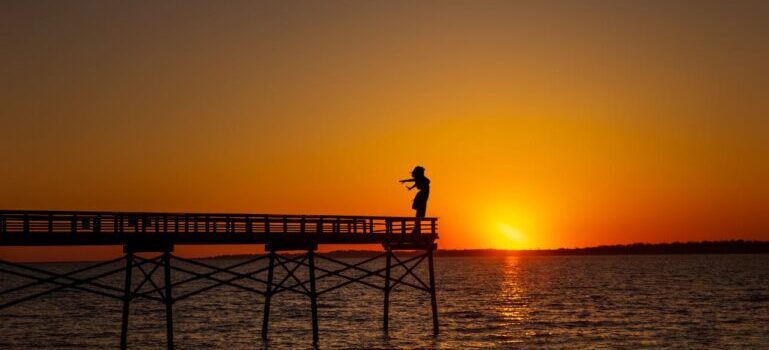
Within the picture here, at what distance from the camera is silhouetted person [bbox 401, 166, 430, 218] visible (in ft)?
138

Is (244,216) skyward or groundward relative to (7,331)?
skyward

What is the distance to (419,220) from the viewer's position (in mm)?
43844

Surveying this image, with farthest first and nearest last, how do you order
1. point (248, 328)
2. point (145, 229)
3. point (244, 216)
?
1. point (248, 328)
2. point (244, 216)
3. point (145, 229)

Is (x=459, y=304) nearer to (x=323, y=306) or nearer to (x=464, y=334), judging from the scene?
(x=323, y=306)

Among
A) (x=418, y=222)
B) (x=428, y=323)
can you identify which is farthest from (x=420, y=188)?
(x=428, y=323)

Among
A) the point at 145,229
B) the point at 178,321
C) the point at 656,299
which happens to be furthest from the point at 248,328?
the point at 656,299

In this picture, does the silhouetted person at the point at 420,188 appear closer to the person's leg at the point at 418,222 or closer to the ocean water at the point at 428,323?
the person's leg at the point at 418,222

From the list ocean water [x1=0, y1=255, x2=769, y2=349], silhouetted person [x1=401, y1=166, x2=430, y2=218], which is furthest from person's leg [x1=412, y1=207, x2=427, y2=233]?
ocean water [x1=0, y1=255, x2=769, y2=349]

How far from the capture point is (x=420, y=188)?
42719 millimetres

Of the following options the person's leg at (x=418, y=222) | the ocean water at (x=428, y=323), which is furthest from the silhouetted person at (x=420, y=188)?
the ocean water at (x=428, y=323)

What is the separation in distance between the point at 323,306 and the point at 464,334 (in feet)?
97.8

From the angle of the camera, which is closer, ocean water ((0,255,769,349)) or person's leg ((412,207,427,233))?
person's leg ((412,207,427,233))

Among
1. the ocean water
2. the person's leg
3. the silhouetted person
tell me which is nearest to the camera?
the silhouetted person

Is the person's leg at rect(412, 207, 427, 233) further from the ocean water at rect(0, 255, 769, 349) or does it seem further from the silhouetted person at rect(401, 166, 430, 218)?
the ocean water at rect(0, 255, 769, 349)
